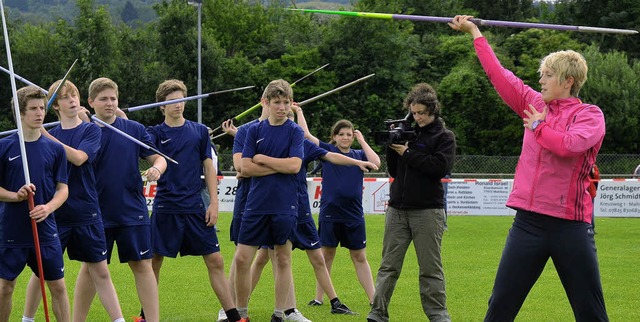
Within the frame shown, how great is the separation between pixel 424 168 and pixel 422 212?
0.39 metres

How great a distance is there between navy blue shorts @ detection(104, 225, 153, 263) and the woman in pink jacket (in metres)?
2.90

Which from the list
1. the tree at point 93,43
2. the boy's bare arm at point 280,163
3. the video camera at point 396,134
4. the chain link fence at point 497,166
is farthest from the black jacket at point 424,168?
the tree at point 93,43

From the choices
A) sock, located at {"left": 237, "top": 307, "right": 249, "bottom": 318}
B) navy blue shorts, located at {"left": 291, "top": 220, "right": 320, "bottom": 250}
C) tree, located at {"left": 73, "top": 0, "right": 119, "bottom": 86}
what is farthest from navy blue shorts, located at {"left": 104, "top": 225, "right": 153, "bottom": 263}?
tree, located at {"left": 73, "top": 0, "right": 119, "bottom": 86}

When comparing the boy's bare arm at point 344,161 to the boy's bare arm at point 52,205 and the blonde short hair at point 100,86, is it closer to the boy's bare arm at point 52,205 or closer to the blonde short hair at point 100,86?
the blonde short hair at point 100,86

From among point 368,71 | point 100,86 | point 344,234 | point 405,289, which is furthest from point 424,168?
point 368,71

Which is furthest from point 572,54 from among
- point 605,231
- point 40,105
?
point 605,231

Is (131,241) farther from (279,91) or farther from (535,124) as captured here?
(535,124)

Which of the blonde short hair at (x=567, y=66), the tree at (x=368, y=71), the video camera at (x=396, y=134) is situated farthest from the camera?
the tree at (x=368, y=71)

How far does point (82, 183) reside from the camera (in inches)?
296

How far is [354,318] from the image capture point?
387 inches

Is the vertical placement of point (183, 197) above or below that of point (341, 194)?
above

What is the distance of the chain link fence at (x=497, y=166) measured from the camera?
30750 millimetres

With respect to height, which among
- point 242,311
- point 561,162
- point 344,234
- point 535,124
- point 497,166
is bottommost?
point 497,166

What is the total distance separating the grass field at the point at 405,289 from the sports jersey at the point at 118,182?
2015 millimetres
